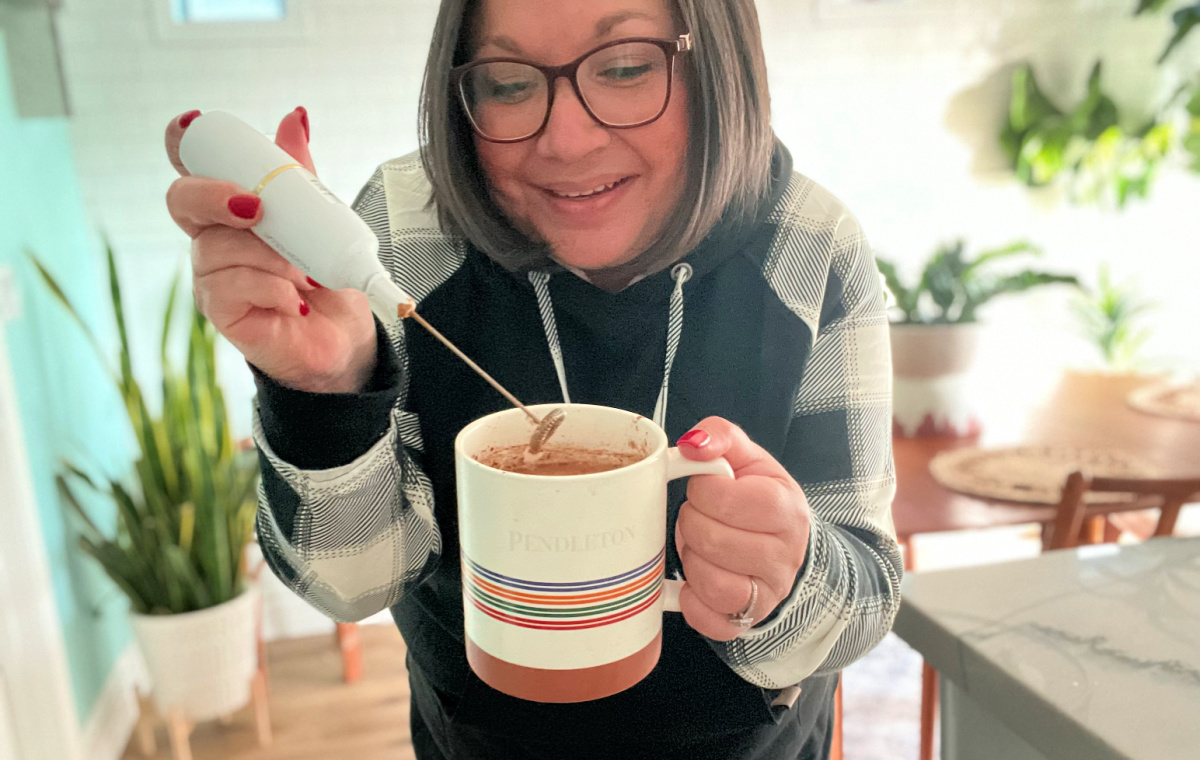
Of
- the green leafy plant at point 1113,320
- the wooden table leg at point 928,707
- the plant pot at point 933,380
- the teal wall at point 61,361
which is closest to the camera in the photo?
the wooden table leg at point 928,707

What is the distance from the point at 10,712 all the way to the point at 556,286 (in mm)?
1748

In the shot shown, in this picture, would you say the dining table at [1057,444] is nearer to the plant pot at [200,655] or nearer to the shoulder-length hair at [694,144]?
the shoulder-length hair at [694,144]

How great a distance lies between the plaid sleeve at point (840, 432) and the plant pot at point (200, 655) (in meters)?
1.77

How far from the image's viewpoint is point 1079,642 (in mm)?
821

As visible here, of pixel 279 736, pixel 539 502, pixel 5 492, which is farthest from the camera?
pixel 279 736

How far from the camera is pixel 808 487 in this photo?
0.84 metres

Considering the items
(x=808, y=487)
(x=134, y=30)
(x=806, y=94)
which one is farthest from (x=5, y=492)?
(x=806, y=94)

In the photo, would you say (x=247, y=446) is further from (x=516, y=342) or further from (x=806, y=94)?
(x=806, y=94)

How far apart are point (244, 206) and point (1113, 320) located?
3.95 m

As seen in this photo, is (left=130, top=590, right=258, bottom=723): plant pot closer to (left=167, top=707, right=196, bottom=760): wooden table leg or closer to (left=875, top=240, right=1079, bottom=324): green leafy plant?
(left=167, top=707, right=196, bottom=760): wooden table leg

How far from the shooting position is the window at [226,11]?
2.48 meters

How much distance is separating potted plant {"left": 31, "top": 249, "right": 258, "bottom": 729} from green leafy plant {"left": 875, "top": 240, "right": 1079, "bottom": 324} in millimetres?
1662

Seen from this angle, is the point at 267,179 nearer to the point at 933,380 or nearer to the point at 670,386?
the point at 670,386

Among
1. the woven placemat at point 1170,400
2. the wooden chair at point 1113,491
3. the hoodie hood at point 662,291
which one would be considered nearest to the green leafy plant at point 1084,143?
the woven placemat at point 1170,400
